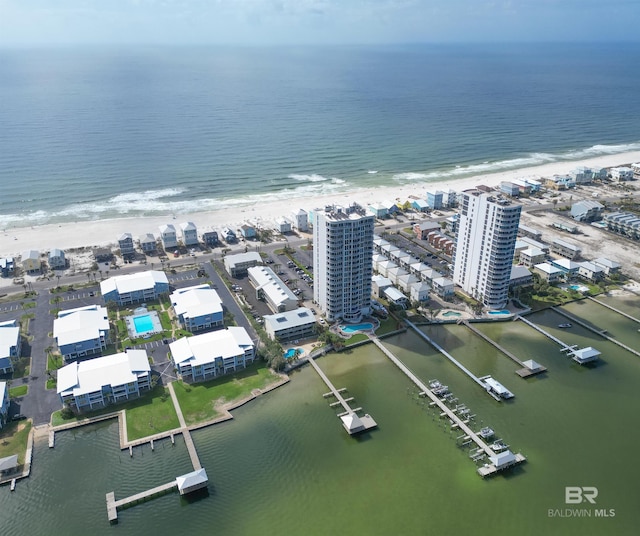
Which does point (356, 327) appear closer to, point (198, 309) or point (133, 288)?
point (198, 309)

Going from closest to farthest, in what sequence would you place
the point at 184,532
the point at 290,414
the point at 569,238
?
the point at 184,532
the point at 290,414
the point at 569,238

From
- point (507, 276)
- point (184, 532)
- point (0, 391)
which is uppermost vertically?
point (507, 276)

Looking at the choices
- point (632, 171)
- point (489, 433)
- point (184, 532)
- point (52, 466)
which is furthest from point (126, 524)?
point (632, 171)

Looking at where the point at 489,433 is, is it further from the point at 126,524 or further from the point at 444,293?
the point at 126,524

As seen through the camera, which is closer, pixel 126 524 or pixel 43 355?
pixel 126 524

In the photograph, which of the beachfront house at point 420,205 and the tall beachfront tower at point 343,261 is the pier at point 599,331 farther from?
the beachfront house at point 420,205

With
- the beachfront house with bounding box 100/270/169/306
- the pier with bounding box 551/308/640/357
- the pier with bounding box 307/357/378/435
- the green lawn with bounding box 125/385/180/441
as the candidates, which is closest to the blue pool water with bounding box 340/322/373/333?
the pier with bounding box 307/357/378/435

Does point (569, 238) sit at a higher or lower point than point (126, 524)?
higher

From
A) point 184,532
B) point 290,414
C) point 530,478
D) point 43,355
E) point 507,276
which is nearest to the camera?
point 184,532
